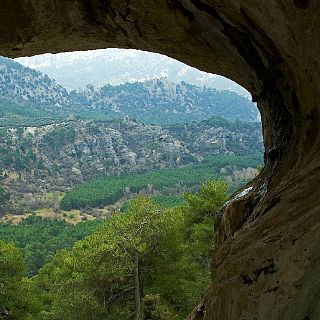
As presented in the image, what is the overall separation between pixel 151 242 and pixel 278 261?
1756 cm

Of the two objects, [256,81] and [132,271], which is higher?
[256,81]

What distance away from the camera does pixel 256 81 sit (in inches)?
334

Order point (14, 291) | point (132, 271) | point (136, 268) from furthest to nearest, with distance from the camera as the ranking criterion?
point (14, 291), point (132, 271), point (136, 268)

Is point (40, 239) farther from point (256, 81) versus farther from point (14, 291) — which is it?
point (256, 81)

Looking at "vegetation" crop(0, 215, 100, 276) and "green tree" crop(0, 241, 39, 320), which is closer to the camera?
"green tree" crop(0, 241, 39, 320)

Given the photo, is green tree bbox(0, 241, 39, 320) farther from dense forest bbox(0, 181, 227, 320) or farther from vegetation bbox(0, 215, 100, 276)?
vegetation bbox(0, 215, 100, 276)

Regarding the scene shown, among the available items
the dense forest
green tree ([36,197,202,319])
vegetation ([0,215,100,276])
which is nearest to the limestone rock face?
green tree ([36,197,202,319])

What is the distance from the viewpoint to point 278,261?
19.2 ft

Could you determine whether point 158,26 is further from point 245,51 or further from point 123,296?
point 123,296

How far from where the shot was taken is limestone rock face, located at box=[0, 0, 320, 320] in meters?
5.72

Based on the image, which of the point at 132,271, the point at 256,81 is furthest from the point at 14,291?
the point at 256,81

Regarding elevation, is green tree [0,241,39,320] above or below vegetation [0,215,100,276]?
below

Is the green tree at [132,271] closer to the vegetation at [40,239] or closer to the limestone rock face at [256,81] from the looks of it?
the limestone rock face at [256,81]

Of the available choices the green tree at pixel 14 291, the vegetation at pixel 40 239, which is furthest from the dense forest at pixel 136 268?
the vegetation at pixel 40 239
